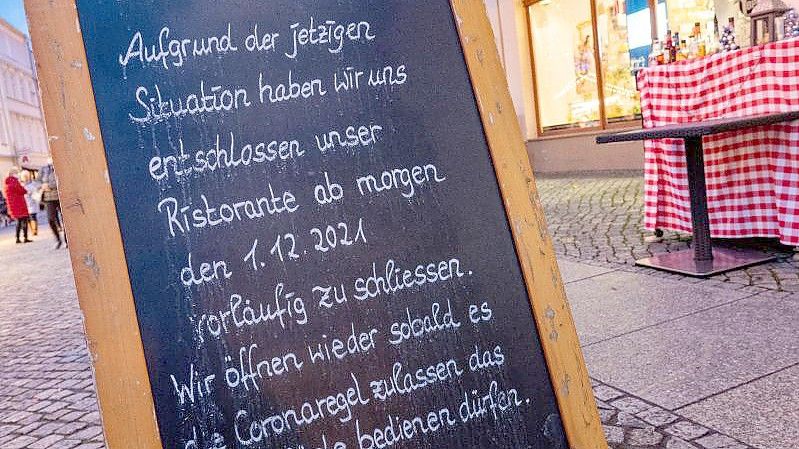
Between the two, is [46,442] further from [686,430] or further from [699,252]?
[699,252]

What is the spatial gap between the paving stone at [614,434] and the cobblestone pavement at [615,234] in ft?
5.98

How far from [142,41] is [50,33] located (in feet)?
0.66

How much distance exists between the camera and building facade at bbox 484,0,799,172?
10.2 meters

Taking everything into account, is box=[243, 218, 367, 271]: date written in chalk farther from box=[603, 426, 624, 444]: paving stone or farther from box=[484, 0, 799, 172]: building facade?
box=[484, 0, 799, 172]: building facade

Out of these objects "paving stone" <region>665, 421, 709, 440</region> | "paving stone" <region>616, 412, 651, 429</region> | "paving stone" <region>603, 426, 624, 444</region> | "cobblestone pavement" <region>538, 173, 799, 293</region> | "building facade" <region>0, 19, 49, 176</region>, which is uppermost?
"building facade" <region>0, 19, 49, 176</region>

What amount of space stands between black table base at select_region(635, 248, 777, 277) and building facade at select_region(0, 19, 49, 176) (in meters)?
41.0

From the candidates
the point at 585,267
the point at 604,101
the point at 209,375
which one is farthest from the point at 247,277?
the point at 604,101

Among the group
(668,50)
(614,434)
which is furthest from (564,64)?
(614,434)

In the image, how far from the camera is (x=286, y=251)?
5.43ft

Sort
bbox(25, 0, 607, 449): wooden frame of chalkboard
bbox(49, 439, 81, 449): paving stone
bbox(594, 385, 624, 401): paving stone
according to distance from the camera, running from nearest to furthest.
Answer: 1. bbox(25, 0, 607, 449): wooden frame of chalkboard
2. bbox(594, 385, 624, 401): paving stone
3. bbox(49, 439, 81, 449): paving stone

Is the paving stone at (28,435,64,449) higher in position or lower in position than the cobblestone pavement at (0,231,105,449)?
higher

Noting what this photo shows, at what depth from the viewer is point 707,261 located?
4344 millimetres

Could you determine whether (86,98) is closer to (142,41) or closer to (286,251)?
(142,41)

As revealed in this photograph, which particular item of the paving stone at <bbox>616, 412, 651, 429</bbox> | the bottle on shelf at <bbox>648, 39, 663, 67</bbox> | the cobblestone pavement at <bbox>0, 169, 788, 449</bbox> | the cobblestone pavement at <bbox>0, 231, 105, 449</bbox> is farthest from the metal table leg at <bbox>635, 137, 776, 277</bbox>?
the cobblestone pavement at <bbox>0, 231, 105, 449</bbox>
